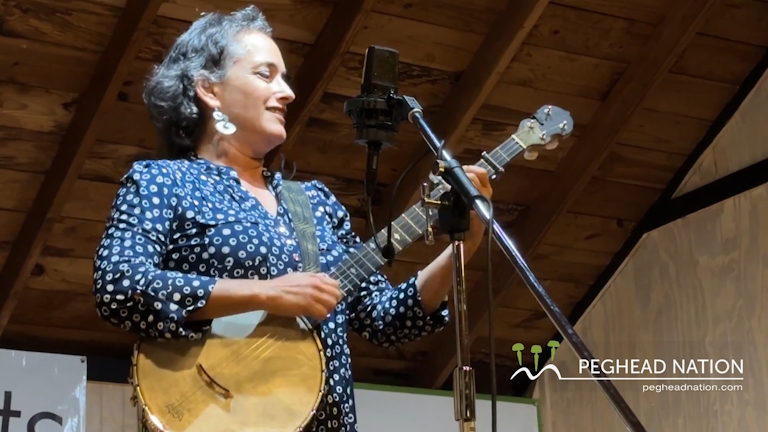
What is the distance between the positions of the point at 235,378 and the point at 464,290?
42 cm

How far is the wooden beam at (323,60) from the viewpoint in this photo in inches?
128

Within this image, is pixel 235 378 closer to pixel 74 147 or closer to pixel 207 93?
pixel 207 93

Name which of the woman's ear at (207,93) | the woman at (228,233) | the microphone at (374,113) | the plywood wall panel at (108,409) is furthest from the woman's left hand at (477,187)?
the plywood wall panel at (108,409)

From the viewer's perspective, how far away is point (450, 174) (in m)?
1.68

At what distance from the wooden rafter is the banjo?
1.50 m

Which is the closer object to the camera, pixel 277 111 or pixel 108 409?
pixel 277 111

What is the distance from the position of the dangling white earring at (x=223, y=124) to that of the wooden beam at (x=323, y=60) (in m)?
1.20

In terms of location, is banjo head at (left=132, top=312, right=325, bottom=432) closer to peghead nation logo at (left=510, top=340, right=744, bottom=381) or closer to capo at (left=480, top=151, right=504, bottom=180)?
capo at (left=480, top=151, right=504, bottom=180)

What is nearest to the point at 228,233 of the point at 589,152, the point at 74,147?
the point at 74,147

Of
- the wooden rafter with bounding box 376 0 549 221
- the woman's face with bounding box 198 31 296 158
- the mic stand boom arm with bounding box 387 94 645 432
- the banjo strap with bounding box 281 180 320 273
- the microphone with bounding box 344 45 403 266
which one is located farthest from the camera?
the wooden rafter with bounding box 376 0 549 221

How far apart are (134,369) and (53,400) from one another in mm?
1714

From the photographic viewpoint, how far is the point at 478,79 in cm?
347

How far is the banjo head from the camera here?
175 centimetres

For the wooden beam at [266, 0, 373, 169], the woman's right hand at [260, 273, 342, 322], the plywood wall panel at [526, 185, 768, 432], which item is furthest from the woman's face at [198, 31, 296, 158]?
the plywood wall panel at [526, 185, 768, 432]
